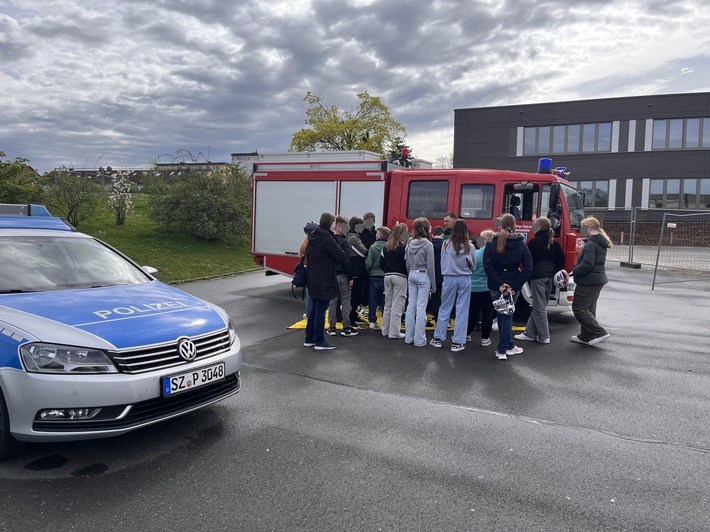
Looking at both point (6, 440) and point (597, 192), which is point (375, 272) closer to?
point (6, 440)

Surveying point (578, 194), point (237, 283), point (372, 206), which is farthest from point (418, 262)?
point (237, 283)

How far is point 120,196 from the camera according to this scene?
62.1 ft

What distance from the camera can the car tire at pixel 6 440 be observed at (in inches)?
138

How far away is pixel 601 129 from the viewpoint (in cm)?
3462

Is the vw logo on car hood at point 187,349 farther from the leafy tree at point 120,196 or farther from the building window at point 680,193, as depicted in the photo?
the building window at point 680,193

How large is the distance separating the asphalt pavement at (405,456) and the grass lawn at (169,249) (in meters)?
8.59

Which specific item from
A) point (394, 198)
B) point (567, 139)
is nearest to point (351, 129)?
point (567, 139)

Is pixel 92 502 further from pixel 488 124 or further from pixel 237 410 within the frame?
pixel 488 124

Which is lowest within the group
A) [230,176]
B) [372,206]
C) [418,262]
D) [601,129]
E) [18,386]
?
[18,386]

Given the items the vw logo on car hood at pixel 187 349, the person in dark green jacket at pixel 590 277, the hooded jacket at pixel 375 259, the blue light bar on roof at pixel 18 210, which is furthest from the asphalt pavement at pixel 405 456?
the blue light bar on roof at pixel 18 210

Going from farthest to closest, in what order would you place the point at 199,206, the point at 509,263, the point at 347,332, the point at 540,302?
the point at 199,206 < the point at 347,332 < the point at 540,302 < the point at 509,263

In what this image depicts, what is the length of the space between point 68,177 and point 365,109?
21.1 meters

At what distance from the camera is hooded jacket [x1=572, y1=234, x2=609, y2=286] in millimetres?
7238

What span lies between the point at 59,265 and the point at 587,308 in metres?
6.72
